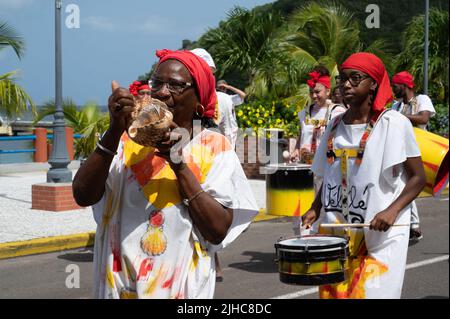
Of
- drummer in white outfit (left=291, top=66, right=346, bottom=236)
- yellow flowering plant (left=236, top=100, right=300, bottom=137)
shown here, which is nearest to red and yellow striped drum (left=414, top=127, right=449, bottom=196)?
drummer in white outfit (left=291, top=66, right=346, bottom=236)

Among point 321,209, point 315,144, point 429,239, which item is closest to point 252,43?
point 429,239

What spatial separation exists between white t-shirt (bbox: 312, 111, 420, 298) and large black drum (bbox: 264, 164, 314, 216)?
3.12 m

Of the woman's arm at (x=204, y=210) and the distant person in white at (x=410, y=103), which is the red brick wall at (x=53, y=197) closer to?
the distant person in white at (x=410, y=103)

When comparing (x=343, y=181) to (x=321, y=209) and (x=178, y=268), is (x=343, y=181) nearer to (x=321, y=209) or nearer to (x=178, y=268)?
(x=321, y=209)

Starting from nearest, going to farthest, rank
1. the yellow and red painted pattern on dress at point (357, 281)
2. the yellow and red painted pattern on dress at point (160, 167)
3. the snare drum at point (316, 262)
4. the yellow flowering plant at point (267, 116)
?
the yellow and red painted pattern on dress at point (160, 167), the snare drum at point (316, 262), the yellow and red painted pattern on dress at point (357, 281), the yellow flowering plant at point (267, 116)

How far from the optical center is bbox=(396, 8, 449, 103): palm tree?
2638 cm

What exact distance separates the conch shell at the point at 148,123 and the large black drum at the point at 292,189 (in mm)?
5016

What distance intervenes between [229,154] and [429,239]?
25.5 ft

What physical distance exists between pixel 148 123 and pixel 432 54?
82.8 feet

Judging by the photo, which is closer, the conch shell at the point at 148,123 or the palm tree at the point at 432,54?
the conch shell at the point at 148,123

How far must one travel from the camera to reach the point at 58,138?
1227cm

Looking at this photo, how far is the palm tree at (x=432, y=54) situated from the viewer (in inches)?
1038

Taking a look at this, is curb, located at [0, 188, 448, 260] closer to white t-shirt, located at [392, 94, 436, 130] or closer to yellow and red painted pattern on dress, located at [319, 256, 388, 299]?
white t-shirt, located at [392, 94, 436, 130]

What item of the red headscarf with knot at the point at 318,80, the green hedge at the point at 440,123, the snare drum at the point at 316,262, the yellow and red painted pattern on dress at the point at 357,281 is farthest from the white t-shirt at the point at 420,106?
the green hedge at the point at 440,123
